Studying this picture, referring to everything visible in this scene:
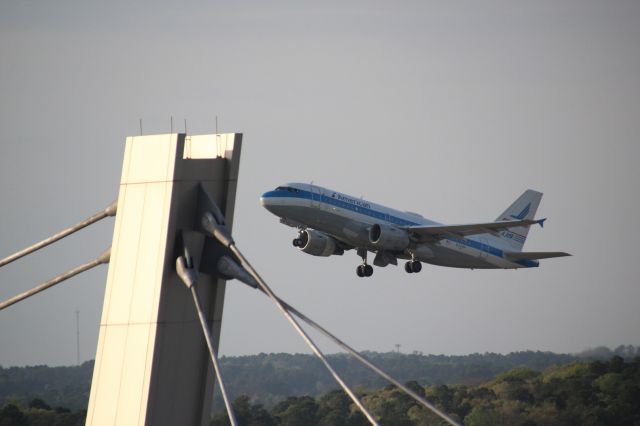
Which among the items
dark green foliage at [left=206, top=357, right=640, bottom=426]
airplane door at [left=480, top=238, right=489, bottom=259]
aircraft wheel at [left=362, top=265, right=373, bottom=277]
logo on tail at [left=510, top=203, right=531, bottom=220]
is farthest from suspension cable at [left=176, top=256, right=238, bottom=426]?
logo on tail at [left=510, top=203, right=531, bottom=220]

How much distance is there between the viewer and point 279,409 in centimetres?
9638

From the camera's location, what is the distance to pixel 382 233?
66938 millimetres

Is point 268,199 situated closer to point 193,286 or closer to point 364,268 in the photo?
point 364,268

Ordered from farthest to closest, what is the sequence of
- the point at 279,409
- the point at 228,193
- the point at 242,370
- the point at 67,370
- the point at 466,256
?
the point at 242,370 → the point at 67,370 → the point at 279,409 → the point at 466,256 → the point at 228,193

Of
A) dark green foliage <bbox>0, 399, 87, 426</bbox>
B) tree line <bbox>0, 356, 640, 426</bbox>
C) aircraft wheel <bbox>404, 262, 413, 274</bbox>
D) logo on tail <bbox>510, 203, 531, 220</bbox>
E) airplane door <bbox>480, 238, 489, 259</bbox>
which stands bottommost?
dark green foliage <bbox>0, 399, 87, 426</bbox>

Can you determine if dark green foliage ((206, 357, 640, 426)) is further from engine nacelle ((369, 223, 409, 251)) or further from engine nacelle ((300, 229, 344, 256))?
engine nacelle ((369, 223, 409, 251))

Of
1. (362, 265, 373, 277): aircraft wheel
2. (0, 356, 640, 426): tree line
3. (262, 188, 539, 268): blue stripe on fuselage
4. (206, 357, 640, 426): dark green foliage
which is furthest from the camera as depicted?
(206, 357, 640, 426): dark green foliage

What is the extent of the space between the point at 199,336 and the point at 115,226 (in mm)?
3170

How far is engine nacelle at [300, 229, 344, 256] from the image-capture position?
68500 mm

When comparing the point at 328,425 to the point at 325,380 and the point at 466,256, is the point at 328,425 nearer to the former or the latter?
the point at 466,256

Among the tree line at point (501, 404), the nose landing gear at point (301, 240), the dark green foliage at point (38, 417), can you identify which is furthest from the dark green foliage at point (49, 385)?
the nose landing gear at point (301, 240)

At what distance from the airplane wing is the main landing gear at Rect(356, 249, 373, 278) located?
8.48 feet

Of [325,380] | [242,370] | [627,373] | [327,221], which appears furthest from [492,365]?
[327,221]

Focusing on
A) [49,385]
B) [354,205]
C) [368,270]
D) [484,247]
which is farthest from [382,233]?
[49,385]
